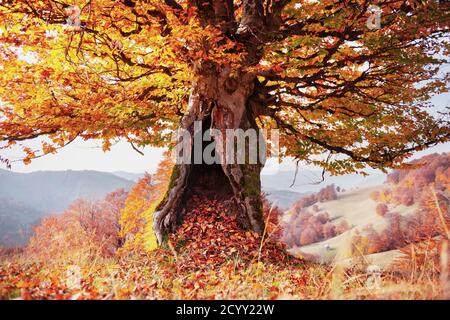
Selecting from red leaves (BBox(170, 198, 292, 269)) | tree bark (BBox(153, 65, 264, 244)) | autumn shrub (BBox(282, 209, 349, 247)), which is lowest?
autumn shrub (BBox(282, 209, 349, 247))

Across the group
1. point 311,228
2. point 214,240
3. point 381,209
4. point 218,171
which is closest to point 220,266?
point 214,240

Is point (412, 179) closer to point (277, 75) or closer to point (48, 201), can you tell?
point (277, 75)

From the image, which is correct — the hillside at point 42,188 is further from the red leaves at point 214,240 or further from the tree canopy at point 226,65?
the red leaves at point 214,240

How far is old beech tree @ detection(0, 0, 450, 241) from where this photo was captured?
734cm

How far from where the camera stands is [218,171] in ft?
30.3

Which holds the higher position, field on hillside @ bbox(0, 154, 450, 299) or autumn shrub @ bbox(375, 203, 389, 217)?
field on hillside @ bbox(0, 154, 450, 299)

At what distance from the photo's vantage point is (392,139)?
1111 cm

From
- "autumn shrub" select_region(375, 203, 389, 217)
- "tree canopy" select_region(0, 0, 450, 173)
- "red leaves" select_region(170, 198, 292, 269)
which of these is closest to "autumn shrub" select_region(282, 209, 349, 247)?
"autumn shrub" select_region(375, 203, 389, 217)

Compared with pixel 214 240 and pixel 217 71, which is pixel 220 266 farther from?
pixel 217 71

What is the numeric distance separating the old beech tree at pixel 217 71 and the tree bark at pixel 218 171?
0.03 m

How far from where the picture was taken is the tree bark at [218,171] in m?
8.26

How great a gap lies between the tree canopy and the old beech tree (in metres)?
0.04

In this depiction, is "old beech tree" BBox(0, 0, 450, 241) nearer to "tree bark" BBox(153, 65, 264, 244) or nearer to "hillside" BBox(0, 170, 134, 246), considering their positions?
"tree bark" BBox(153, 65, 264, 244)

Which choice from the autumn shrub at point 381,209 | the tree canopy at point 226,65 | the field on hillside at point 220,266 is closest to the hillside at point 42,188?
the autumn shrub at point 381,209
